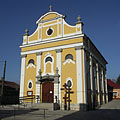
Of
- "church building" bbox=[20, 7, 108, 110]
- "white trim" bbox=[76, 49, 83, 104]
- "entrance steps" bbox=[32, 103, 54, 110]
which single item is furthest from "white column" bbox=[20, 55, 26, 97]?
"white trim" bbox=[76, 49, 83, 104]

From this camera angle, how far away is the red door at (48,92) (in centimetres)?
1845

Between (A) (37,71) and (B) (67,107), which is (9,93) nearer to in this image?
(A) (37,71)

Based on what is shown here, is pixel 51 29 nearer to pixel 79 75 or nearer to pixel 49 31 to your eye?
pixel 49 31

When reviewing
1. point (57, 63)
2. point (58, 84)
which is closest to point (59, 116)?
point (58, 84)

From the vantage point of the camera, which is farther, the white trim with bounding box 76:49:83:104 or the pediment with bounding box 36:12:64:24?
the pediment with bounding box 36:12:64:24

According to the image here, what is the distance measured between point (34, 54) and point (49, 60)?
2362 millimetres

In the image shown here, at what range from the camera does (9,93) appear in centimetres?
2455

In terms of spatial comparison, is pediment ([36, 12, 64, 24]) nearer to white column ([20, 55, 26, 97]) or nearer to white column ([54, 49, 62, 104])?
white column ([54, 49, 62, 104])

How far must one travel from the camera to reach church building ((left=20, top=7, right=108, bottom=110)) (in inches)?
682

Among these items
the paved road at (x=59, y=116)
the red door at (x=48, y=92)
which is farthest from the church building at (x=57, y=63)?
the paved road at (x=59, y=116)

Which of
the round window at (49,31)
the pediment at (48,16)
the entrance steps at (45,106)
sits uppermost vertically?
the pediment at (48,16)

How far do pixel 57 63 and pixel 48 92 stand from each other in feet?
11.2

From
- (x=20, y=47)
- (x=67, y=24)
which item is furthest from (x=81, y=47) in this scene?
(x=20, y=47)

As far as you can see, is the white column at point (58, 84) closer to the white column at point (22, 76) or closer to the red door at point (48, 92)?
the red door at point (48, 92)
